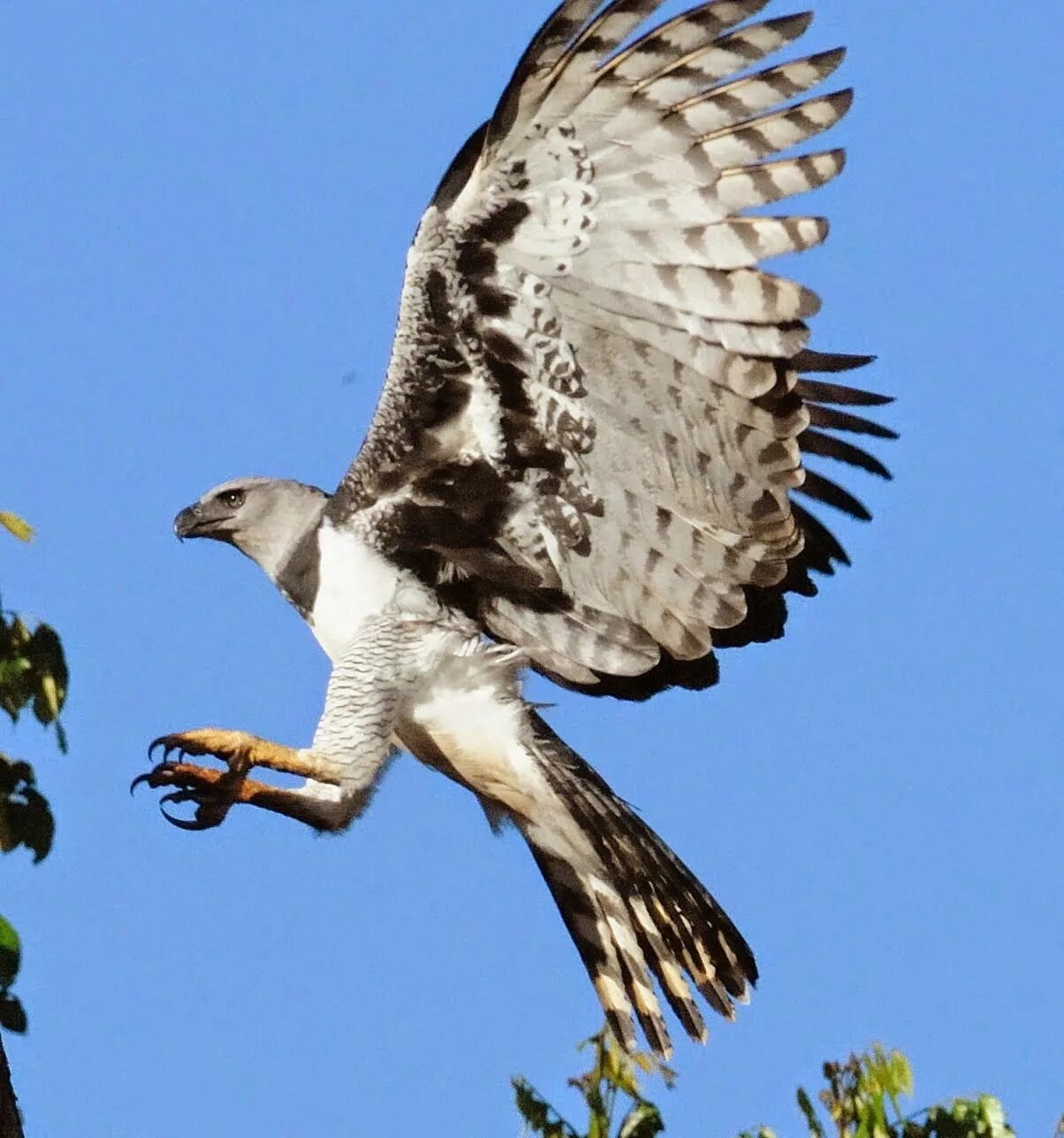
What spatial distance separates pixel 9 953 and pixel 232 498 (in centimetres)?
248

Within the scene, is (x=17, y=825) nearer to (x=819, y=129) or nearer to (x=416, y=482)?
(x=416, y=482)

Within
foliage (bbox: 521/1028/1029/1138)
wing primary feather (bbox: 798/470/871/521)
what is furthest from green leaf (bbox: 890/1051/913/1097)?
wing primary feather (bbox: 798/470/871/521)

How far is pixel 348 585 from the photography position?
5629 millimetres

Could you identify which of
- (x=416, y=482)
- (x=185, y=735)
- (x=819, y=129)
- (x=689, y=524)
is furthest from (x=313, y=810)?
(x=819, y=129)

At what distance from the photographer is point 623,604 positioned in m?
5.43

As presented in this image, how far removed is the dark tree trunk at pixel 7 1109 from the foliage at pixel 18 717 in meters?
0.09

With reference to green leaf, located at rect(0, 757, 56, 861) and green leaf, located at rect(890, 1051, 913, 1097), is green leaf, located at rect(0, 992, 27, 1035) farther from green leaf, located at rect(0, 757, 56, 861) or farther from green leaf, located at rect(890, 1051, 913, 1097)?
green leaf, located at rect(890, 1051, 913, 1097)

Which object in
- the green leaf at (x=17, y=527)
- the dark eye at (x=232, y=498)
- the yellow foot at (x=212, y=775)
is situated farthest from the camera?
the dark eye at (x=232, y=498)

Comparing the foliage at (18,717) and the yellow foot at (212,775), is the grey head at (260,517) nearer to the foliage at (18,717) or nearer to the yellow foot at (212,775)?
the yellow foot at (212,775)

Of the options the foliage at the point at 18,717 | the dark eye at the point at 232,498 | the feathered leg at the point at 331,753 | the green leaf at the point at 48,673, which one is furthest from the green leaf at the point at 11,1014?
the dark eye at the point at 232,498

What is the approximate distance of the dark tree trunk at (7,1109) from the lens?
3.97 m

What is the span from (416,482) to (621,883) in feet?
4.59

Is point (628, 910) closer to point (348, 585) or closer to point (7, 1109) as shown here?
Result: point (348, 585)

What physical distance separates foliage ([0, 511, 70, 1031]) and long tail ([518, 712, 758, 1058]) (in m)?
1.98
